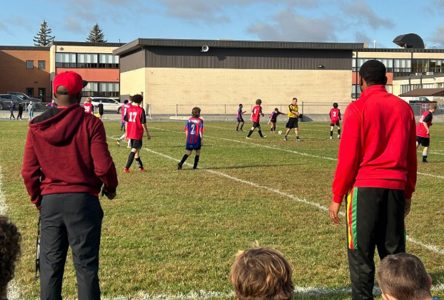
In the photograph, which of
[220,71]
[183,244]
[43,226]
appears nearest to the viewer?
[43,226]

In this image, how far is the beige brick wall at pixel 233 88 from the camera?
59.3 metres

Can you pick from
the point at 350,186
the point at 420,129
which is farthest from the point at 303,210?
the point at 420,129

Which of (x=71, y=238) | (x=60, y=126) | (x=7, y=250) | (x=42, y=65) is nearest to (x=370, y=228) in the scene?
(x=71, y=238)

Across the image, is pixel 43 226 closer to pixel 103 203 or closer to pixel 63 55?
pixel 103 203

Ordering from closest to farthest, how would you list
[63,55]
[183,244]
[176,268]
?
1. [176,268]
2. [183,244]
3. [63,55]

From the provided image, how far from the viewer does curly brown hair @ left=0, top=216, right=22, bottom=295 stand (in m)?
2.84

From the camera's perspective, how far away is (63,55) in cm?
8044

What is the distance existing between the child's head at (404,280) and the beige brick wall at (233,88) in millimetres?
56453

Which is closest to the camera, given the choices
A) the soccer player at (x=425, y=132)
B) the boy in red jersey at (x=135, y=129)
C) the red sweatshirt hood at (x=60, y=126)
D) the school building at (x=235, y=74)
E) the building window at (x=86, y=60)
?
the red sweatshirt hood at (x=60, y=126)

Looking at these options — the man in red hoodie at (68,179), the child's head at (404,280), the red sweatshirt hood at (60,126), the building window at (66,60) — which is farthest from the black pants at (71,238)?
the building window at (66,60)

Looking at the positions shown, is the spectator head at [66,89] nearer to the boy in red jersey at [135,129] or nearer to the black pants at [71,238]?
the black pants at [71,238]

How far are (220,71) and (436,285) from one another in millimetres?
55853

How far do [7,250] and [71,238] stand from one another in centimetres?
158

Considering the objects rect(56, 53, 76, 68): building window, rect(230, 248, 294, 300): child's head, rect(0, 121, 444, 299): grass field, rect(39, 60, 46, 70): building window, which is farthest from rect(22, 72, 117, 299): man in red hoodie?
rect(39, 60, 46, 70): building window
